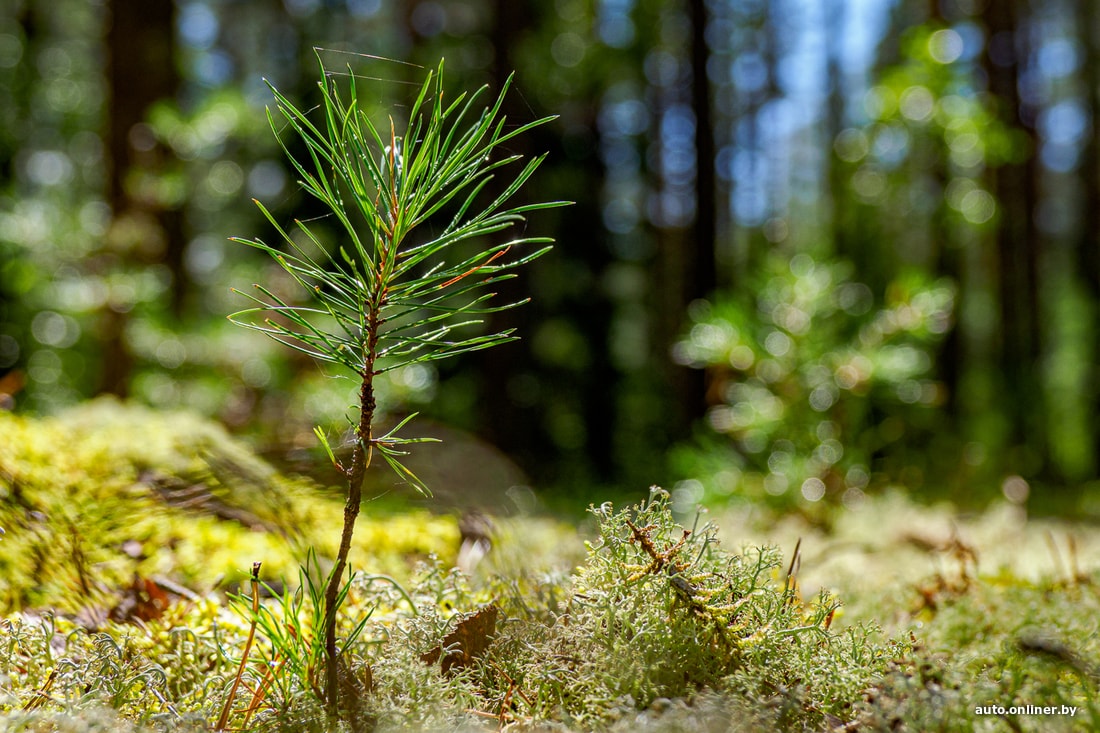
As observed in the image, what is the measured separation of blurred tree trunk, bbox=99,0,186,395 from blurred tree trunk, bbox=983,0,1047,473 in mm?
8509

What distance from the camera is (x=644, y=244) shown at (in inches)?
510

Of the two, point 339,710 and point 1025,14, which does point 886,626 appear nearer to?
point 339,710

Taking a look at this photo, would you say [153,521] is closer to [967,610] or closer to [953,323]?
[967,610]

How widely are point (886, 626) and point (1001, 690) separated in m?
0.48

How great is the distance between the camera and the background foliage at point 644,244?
3.52m

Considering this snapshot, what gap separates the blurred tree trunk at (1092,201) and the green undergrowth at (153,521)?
1084 cm

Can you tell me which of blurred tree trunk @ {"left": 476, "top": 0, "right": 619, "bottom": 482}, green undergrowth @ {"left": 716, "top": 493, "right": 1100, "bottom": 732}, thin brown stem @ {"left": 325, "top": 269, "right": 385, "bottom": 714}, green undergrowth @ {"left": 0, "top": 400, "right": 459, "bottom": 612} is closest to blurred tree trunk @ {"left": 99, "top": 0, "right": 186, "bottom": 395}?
green undergrowth @ {"left": 0, "top": 400, "right": 459, "bottom": 612}

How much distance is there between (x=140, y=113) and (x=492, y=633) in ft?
21.7

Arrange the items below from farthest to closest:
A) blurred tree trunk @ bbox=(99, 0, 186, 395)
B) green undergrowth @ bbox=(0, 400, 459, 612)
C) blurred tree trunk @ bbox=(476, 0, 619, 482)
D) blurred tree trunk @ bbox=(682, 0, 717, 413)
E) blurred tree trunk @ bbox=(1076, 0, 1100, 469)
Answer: blurred tree trunk @ bbox=(476, 0, 619, 482) → blurred tree trunk @ bbox=(1076, 0, 1100, 469) → blurred tree trunk @ bbox=(682, 0, 717, 413) → blurred tree trunk @ bbox=(99, 0, 186, 395) → green undergrowth @ bbox=(0, 400, 459, 612)

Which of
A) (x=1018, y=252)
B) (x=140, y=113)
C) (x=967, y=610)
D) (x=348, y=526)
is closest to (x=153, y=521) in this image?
(x=348, y=526)

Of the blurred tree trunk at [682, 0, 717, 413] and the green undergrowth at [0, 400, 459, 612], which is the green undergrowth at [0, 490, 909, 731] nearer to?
the green undergrowth at [0, 400, 459, 612]

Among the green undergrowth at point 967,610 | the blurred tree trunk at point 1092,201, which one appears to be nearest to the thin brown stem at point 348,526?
the green undergrowth at point 967,610

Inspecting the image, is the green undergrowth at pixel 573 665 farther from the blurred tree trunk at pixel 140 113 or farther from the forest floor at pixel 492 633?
the blurred tree trunk at pixel 140 113

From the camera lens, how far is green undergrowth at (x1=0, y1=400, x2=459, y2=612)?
1301 millimetres
